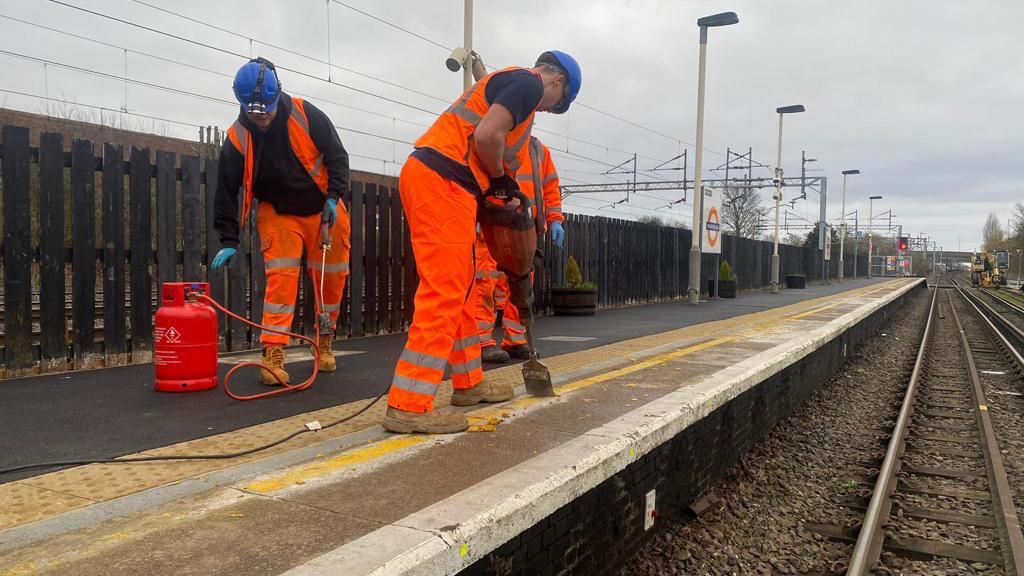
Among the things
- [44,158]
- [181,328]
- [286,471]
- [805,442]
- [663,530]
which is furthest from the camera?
[805,442]

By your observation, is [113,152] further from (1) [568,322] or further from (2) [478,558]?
(1) [568,322]

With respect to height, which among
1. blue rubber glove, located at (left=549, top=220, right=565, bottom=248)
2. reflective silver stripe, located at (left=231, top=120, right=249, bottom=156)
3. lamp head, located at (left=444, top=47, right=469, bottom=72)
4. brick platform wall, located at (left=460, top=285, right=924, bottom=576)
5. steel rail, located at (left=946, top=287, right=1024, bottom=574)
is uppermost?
lamp head, located at (left=444, top=47, right=469, bottom=72)

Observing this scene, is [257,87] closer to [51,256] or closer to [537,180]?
[537,180]

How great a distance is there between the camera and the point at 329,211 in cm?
445

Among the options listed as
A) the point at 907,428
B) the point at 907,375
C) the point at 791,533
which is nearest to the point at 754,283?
the point at 907,375

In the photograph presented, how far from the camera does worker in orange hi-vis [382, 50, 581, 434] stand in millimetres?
3002

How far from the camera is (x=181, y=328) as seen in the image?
12.8 feet

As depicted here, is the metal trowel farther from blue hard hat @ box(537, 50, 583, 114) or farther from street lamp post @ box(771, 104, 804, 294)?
street lamp post @ box(771, 104, 804, 294)

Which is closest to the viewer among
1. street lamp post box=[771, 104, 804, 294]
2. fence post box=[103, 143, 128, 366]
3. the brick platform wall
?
the brick platform wall

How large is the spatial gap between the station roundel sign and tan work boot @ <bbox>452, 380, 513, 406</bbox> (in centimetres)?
1340

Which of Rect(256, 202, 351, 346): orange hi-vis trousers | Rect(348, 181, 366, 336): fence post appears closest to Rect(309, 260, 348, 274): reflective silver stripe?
Rect(256, 202, 351, 346): orange hi-vis trousers

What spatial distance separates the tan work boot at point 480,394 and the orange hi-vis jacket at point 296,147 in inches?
70.0

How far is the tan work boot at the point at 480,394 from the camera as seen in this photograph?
3.74m

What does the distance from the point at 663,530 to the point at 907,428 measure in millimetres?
4204
